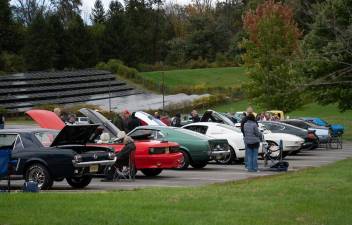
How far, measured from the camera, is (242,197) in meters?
12.3

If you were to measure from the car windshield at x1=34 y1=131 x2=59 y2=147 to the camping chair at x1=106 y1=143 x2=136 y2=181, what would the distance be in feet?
5.62

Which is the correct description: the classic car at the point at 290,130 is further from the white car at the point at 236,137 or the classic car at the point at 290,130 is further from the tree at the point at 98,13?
the tree at the point at 98,13

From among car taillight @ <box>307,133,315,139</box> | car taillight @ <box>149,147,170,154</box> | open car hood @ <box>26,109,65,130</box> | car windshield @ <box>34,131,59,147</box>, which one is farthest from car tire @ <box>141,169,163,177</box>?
car taillight @ <box>307,133,315,139</box>

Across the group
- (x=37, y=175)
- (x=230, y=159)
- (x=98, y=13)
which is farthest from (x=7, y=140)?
(x=98, y=13)

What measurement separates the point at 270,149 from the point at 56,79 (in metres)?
55.8

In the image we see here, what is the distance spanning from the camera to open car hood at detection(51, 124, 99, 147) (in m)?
16.5

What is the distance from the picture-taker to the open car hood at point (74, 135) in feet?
54.0

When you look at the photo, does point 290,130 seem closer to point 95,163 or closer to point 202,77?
point 95,163

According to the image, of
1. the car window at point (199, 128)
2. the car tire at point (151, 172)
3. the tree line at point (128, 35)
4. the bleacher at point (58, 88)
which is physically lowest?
the car tire at point (151, 172)

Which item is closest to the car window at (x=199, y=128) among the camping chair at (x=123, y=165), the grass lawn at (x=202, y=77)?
the camping chair at (x=123, y=165)

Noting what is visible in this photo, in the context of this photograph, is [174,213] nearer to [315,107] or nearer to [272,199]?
[272,199]

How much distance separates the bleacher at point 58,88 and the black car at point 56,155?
171 feet

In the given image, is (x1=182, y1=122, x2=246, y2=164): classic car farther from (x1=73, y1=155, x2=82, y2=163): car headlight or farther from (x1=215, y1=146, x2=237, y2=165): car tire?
(x1=73, y1=155, x2=82, y2=163): car headlight

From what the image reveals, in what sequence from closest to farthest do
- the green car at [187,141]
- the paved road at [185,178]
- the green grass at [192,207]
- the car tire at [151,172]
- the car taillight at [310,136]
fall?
the green grass at [192,207]
the paved road at [185,178]
the car tire at [151,172]
the green car at [187,141]
the car taillight at [310,136]
